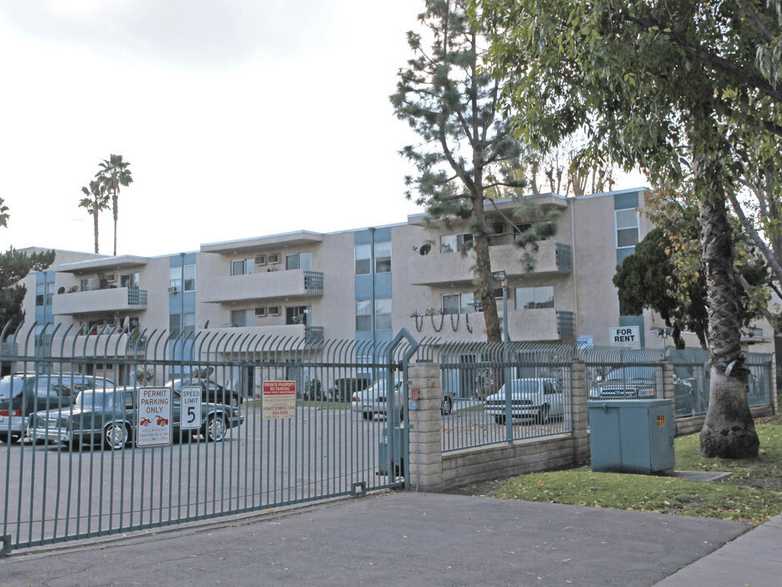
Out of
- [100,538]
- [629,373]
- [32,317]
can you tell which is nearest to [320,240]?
[32,317]

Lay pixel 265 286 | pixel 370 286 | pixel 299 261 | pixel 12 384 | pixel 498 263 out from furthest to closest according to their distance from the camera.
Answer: pixel 299 261 < pixel 265 286 < pixel 370 286 < pixel 498 263 < pixel 12 384

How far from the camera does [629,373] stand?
57.5 feet

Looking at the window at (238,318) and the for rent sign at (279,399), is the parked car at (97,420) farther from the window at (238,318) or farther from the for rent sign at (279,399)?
the window at (238,318)

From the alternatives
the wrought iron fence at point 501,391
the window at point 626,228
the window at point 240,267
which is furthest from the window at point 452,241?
the wrought iron fence at point 501,391

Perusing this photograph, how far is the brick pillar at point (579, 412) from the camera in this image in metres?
15.2

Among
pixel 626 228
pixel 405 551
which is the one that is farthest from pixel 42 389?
pixel 626 228

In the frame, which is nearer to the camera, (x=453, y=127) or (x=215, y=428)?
(x=215, y=428)

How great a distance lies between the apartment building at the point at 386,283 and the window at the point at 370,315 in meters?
0.05

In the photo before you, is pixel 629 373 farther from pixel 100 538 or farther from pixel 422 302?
pixel 422 302

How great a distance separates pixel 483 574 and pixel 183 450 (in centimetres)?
394

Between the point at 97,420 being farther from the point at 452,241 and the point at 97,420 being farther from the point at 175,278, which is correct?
the point at 175,278

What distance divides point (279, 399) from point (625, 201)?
98.5 feet

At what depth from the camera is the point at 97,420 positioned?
8.38 m

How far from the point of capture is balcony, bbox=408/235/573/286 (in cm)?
3812
